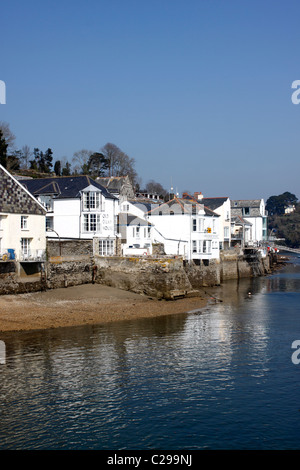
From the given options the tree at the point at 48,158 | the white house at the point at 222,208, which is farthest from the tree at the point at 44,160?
the white house at the point at 222,208

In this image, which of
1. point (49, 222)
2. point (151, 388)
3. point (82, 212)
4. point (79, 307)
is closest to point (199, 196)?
point (82, 212)

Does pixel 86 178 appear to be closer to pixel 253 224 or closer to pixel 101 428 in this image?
pixel 101 428

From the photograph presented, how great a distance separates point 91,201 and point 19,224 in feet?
41.1

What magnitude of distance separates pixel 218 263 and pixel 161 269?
66.6 ft

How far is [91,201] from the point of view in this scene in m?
54.6

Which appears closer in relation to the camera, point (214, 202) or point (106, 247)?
point (106, 247)

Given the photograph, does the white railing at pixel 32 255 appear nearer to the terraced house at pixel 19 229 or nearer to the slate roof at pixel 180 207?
the terraced house at pixel 19 229

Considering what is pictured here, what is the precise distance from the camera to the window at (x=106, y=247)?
176 ft

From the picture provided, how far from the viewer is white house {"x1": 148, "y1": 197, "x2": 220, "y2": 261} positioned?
208ft

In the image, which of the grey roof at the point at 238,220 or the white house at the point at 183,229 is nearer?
the white house at the point at 183,229

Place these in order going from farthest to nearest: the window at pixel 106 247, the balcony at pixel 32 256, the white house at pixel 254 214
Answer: the white house at pixel 254 214 < the window at pixel 106 247 < the balcony at pixel 32 256

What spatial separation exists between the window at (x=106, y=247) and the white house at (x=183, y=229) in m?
10.5

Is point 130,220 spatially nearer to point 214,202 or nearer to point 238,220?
point 214,202
